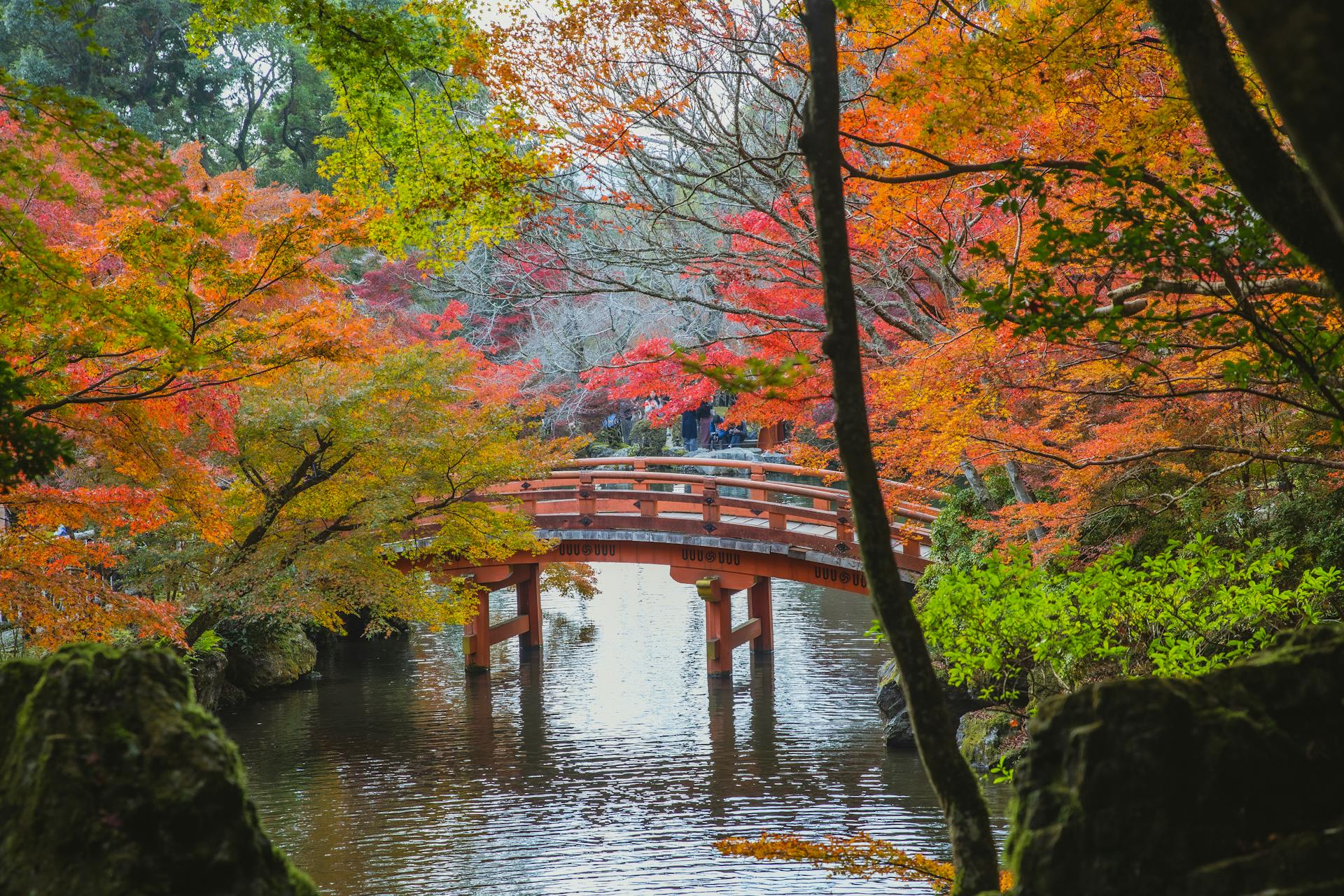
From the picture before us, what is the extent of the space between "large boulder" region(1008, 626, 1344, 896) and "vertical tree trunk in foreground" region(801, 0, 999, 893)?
27.2 inches

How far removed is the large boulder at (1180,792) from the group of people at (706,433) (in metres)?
25.8

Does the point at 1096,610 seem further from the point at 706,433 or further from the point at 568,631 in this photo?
the point at 706,433

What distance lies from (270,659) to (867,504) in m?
15.0

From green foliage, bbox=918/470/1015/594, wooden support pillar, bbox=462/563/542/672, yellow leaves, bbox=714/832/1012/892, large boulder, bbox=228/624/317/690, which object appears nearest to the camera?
yellow leaves, bbox=714/832/1012/892

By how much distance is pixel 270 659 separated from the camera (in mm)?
16453

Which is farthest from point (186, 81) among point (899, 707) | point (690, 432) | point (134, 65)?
point (899, 707)

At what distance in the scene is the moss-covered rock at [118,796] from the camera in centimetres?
286

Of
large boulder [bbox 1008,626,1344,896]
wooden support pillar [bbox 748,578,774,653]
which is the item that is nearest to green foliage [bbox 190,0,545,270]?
large boulder [bbox 1008,626,1344,896]

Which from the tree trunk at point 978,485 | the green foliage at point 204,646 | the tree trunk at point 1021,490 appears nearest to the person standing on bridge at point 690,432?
the green foliage at point 204,646

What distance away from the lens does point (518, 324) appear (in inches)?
1091

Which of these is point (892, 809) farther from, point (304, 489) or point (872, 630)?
point (304, 489)

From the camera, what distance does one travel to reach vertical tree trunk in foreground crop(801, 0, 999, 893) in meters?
3.53

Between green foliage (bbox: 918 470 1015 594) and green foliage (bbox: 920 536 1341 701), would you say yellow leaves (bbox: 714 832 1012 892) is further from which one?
green foliage (bbox: 918 470 1015 594)

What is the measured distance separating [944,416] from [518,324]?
2020 cm
